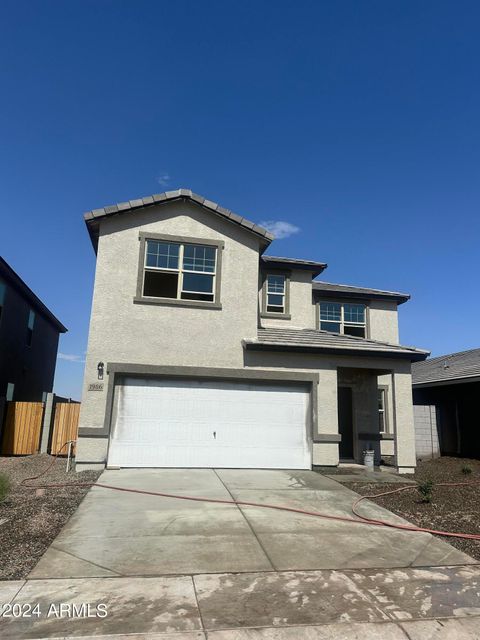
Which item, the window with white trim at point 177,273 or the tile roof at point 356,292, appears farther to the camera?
the tile roof at point 356,292

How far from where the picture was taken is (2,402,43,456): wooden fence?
15086 millimetres

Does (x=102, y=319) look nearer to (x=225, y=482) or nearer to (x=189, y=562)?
(x=225, y=482)

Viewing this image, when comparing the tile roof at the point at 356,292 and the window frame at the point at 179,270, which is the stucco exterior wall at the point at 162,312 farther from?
the tile roof at the point at 356,292

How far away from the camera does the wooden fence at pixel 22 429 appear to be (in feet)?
49.5

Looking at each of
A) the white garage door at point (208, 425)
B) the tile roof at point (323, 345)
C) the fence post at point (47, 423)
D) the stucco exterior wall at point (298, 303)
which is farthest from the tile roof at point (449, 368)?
the fence post at point (47, 423)

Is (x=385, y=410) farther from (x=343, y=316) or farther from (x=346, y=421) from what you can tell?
(x=343, y=316)

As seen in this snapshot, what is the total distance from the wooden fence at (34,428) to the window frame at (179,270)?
5.81 m

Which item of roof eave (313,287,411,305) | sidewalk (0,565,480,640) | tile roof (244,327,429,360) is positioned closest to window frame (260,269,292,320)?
roof eave (313,287,411,305)

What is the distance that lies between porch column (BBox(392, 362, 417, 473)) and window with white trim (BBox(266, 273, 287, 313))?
17.0ft

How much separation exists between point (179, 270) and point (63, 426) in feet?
23.8

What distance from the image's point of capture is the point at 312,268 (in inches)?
680

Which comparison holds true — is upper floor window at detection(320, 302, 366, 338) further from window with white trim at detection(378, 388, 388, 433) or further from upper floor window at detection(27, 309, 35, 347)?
upper floor window at detection(27, 309, 35, 347)

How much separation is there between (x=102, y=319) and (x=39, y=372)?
15.9 metres

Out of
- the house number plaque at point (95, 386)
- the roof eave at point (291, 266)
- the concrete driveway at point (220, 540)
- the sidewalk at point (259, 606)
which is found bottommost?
the sidewalk at point (259, 606)
